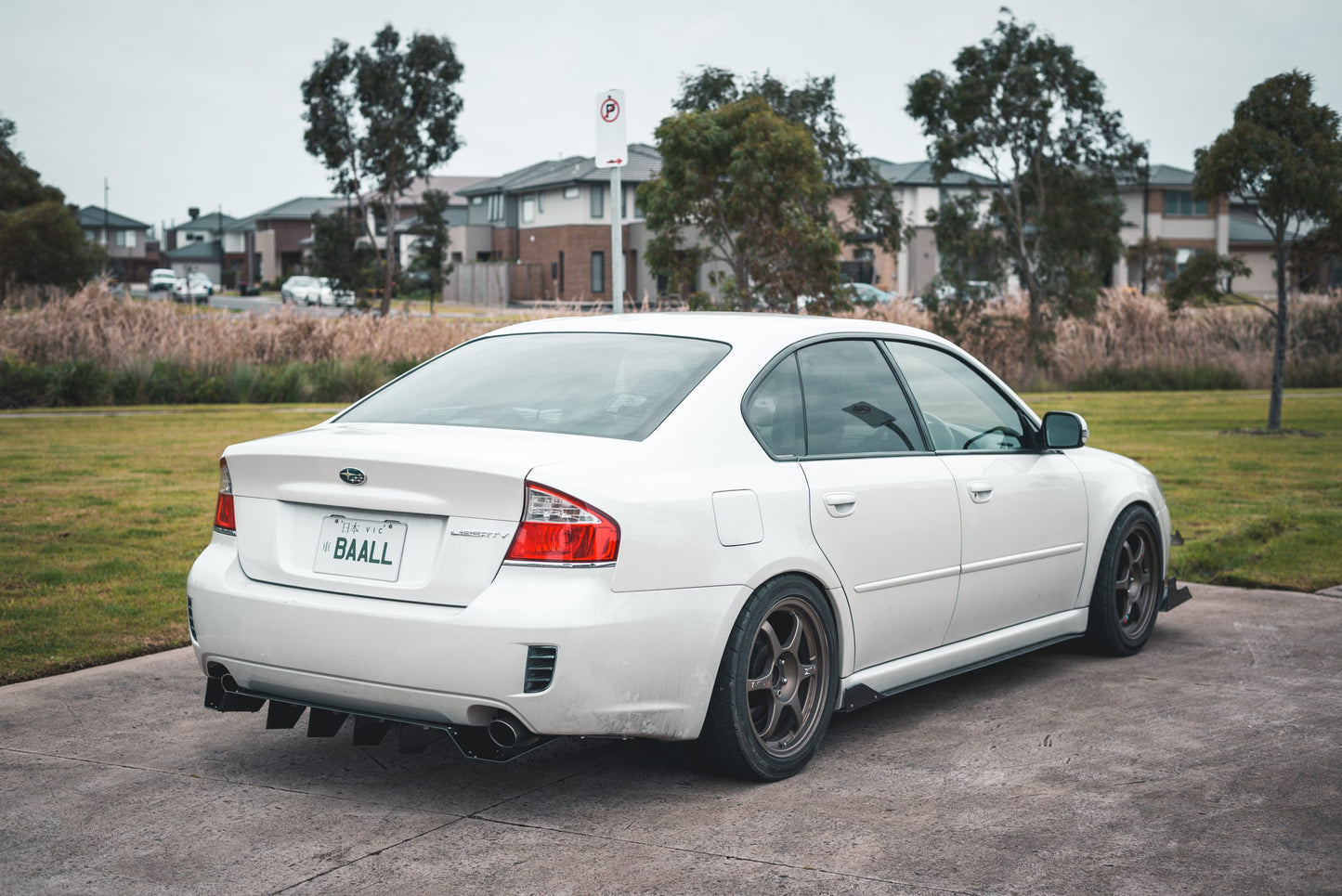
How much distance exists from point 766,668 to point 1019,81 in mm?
20989

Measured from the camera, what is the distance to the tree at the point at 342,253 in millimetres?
49781

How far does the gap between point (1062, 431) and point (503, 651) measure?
3.08 metres

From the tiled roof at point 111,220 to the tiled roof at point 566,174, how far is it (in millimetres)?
61331

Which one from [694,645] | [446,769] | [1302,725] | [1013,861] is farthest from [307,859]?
[1302,725]

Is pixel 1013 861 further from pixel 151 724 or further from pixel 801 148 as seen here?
pixel 801 148

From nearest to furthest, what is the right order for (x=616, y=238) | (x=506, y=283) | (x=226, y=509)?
(x=226, y=509) < (x=616, y=238) < (x=506, y=283)

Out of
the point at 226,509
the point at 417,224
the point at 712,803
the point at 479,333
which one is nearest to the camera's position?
the point at 712,803

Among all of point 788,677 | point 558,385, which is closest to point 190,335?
point 558,385

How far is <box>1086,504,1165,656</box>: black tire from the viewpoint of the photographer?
6461 mm

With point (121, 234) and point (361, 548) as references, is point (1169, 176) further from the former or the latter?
point (121, 234)

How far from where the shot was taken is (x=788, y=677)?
482cm

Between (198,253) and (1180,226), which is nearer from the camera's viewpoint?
(1180,226)

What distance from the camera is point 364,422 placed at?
4957 millimetres

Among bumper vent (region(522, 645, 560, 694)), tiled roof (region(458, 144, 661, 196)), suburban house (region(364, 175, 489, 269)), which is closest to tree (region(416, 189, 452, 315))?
suburban house (region(364, 175, 489, 269))
